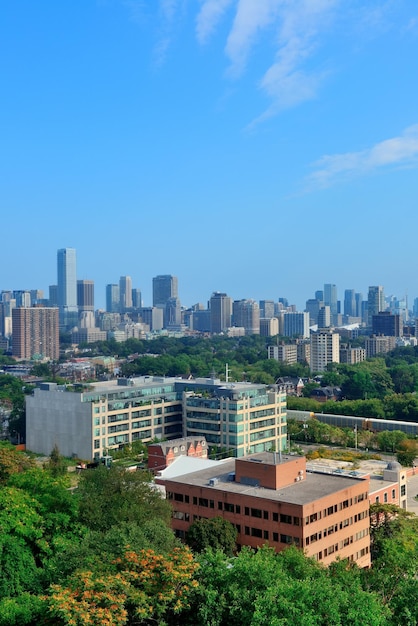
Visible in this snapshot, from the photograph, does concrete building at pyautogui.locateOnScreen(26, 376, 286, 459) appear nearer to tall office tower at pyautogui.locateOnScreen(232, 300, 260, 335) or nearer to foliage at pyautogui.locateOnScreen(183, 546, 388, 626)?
foliage at pyautogui.locateOnScreen(183, 546, 388, 626)

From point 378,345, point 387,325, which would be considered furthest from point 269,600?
point 387,325

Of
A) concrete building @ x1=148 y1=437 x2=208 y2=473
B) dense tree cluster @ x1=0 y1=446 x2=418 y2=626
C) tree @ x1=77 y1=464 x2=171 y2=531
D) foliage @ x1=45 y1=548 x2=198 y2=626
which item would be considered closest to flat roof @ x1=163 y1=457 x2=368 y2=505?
tree @ x1=77 y1=464 x2=171 y2=531

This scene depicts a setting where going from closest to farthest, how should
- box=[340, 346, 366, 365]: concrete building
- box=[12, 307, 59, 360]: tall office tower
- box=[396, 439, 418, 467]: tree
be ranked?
1. box=[396, 439, 418, 467]: tree
2. box=[340, 346, 366, 365]: concrete building
3. box=[12, 307, 59, 360]: tall office tower

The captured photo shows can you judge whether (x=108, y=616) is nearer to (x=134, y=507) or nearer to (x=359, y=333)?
(x=134, y=507)

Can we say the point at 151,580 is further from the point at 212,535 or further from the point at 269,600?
the point at 212,535

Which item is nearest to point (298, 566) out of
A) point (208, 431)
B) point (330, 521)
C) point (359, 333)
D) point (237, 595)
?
point (237, 595)
